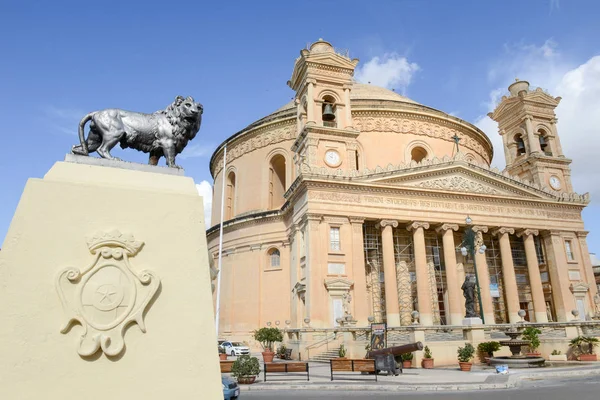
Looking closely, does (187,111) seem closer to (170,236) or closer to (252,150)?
(170,236)

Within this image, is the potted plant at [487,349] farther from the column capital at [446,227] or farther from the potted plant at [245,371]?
the potted plant at [245,371]

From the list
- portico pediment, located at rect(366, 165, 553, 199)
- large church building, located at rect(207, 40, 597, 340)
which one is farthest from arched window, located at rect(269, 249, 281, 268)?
portico pediment, located at rect(366, 165, 553, 199)

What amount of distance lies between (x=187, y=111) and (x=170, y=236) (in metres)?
1.78

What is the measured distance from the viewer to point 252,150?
37562 mm

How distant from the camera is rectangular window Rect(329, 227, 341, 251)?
1002 inches

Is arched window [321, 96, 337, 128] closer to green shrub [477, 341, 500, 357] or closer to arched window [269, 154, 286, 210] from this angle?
arched window [269, 154, 286, 210]

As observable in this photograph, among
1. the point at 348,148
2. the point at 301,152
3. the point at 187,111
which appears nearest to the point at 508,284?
the point at 348,148

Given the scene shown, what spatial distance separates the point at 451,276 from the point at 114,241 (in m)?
26.1

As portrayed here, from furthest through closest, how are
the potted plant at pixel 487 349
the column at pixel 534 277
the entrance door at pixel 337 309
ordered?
the column at pixel 534 277, the entrance door at pixel 337 309, the potted plant at pixel 487 349

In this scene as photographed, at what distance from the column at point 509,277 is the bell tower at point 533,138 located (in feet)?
24.2

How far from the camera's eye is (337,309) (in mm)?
A: 24094

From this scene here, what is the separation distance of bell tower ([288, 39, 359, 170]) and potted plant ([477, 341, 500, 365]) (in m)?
12.8

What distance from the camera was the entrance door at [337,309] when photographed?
78.7ft

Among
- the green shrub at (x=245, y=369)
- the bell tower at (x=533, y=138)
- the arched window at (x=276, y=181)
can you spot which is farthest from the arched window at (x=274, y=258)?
the bell tower at (x=533, y=138)
